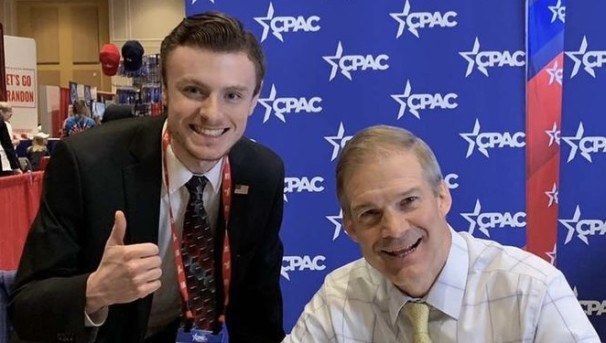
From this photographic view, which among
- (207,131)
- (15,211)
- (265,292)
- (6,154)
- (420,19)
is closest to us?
(207,131)

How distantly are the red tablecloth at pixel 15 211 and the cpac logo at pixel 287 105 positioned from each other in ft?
7.04

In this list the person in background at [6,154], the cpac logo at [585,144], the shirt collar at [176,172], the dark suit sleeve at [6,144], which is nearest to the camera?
the shirt collar at [176,172]

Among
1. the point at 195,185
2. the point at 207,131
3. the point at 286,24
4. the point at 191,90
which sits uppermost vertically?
the point at 286,24

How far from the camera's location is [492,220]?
324cm

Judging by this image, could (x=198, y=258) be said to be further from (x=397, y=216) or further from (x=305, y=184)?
(x=305, y=184)

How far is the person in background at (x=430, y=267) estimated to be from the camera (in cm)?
136

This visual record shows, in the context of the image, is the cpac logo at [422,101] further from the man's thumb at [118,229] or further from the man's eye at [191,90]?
the man's thumb at [118,229]

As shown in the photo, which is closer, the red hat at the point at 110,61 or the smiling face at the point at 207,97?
the smiling face at the point at 207,97

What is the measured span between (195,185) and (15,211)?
11.1 ft

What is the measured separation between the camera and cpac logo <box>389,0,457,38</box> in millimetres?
3152

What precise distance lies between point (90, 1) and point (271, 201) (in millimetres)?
15579

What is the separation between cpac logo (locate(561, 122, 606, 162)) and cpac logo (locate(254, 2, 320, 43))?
48.2 inches

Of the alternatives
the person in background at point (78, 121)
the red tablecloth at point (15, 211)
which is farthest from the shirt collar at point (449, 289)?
the person in background at point (78, 121)

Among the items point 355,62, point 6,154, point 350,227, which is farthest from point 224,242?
point 6,154
